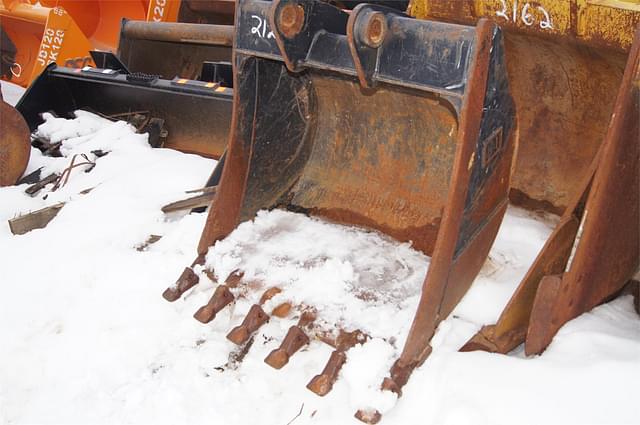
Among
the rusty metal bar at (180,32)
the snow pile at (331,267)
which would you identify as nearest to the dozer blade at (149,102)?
the rusty metal bar at (180,32)

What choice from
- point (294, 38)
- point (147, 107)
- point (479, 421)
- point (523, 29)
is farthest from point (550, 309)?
point (147, 107)

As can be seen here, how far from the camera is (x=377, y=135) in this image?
9.20 feet

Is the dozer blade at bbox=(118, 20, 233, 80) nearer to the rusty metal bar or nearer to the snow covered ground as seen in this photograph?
the rusty metal bar

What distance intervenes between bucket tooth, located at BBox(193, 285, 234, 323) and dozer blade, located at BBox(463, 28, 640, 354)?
91 centimetres

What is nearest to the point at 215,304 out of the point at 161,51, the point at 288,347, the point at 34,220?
the point at 288,347

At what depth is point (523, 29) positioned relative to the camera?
2.45 m

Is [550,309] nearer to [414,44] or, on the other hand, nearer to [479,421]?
[479,421]

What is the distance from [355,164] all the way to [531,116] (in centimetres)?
85

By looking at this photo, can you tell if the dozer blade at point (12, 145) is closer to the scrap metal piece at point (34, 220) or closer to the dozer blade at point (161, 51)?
the scrap metal piece at point (34, 220)

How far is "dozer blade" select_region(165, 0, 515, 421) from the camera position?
79.1 inches

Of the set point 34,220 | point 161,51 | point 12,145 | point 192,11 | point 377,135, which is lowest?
point 34,220

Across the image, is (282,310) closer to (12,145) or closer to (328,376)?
(328,376)

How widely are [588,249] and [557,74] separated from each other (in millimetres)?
1048

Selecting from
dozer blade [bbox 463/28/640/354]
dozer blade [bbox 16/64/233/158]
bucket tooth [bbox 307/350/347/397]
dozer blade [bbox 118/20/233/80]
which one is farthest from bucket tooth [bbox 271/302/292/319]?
dozer blade [bbox 118/20/233/80]
